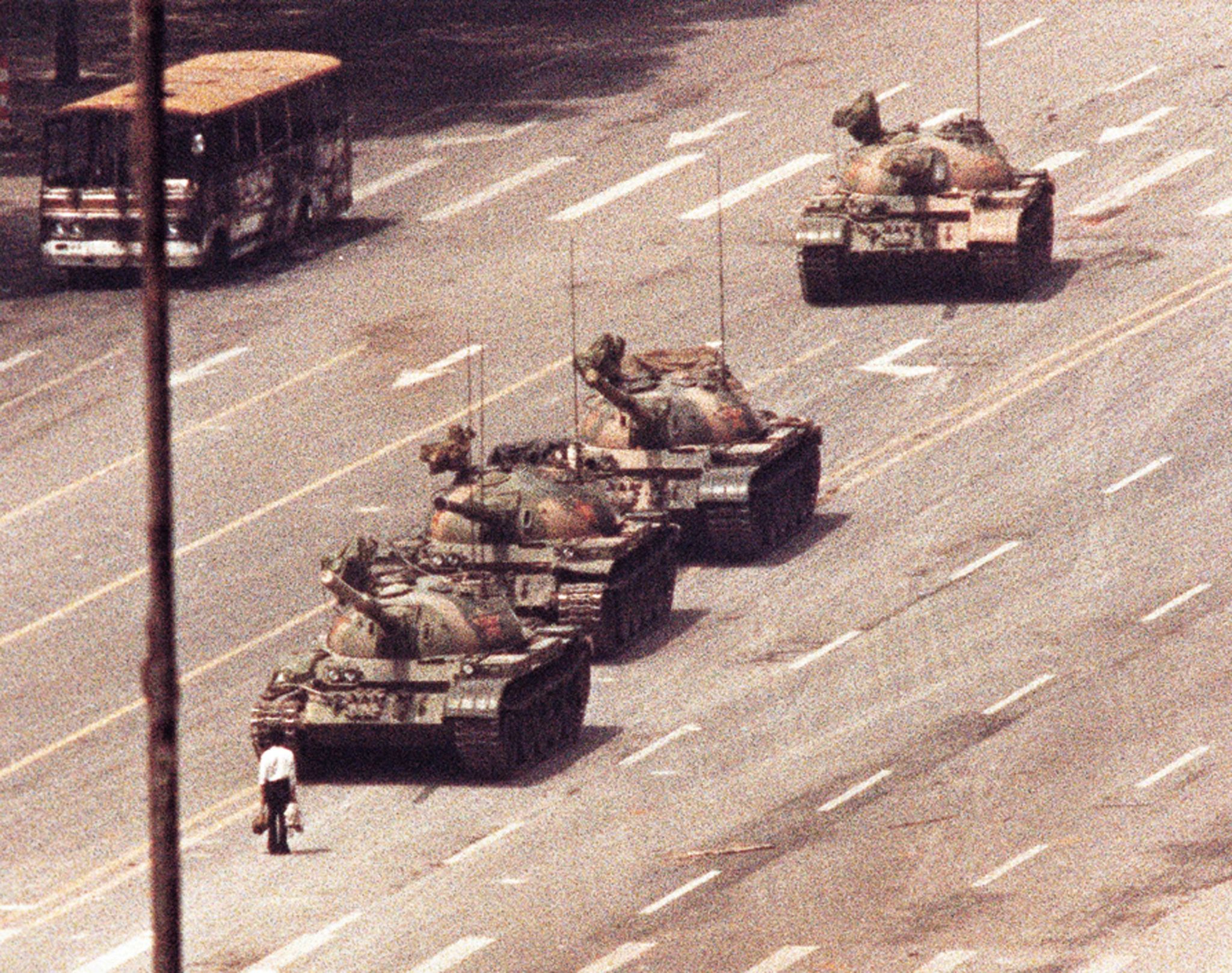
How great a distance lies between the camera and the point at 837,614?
4700 centimetres

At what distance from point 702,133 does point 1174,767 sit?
36.6 meters

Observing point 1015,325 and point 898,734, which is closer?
point 898,734

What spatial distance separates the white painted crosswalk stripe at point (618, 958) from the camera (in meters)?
32.7

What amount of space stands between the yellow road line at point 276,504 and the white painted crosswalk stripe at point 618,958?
16.5 metres

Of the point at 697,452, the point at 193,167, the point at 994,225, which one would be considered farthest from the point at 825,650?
the point at 193,167

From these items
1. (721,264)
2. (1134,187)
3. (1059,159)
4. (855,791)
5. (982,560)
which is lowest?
(982,560)

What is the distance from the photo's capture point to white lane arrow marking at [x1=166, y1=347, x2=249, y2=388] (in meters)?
59.6

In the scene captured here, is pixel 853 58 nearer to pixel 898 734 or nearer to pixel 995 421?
pixel 995 421

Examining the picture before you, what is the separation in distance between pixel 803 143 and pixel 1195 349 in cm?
1629

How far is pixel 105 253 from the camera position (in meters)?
63.4

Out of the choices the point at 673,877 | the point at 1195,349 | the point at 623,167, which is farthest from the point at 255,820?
the point at 623,167

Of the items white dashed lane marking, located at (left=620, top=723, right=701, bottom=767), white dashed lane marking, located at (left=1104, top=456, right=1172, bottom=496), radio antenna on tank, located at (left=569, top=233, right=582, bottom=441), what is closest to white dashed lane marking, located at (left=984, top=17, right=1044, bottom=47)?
radio antenna on tank, located at (left=569, top=233, right=582, bottom=441)

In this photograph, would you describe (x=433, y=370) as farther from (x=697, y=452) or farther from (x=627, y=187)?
(x=627, y=187)

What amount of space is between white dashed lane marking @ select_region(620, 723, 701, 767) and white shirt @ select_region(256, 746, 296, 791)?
488cm
